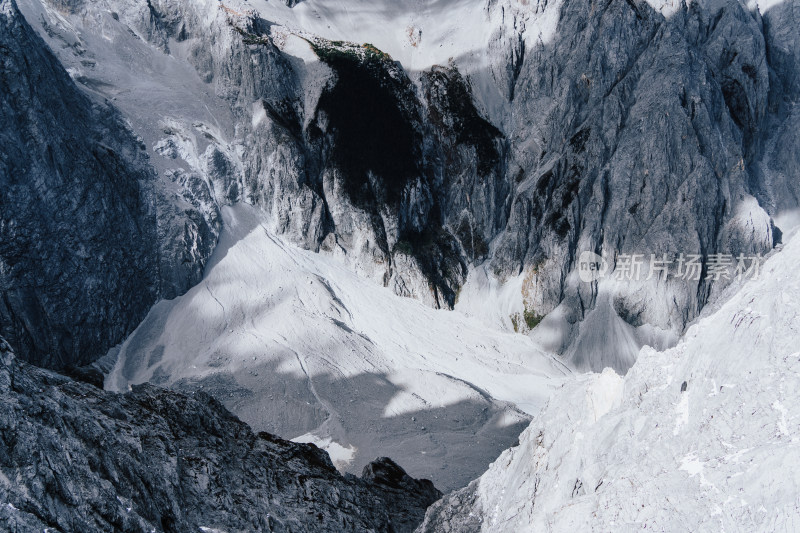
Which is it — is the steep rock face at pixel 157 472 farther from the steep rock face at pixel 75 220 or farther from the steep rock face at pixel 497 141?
the steep rock face at pixel 497 141

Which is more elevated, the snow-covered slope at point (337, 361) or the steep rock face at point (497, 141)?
the steep rock face at point (497, 141)

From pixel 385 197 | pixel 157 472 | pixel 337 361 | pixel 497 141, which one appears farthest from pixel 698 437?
pixel 497 141

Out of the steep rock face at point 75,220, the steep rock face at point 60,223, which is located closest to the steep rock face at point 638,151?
the steep rock face at point 75,220

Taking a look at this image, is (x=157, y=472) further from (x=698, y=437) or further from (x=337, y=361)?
(x=337, y=361)

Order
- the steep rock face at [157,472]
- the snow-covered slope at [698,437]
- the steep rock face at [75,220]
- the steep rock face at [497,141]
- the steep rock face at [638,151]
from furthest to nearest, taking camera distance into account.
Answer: the steep rock face at [497,141], the steep rock face at [638,151], the steep rock face at [75,220], the steep rock face at [157,472], the snow-covered slope at [698,437]

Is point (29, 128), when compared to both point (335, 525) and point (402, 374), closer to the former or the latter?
point (402, 374)

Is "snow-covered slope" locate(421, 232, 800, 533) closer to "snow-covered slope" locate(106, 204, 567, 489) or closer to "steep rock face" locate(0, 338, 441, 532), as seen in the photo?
"steep rock face" locate(0, 338, 441, 532)
